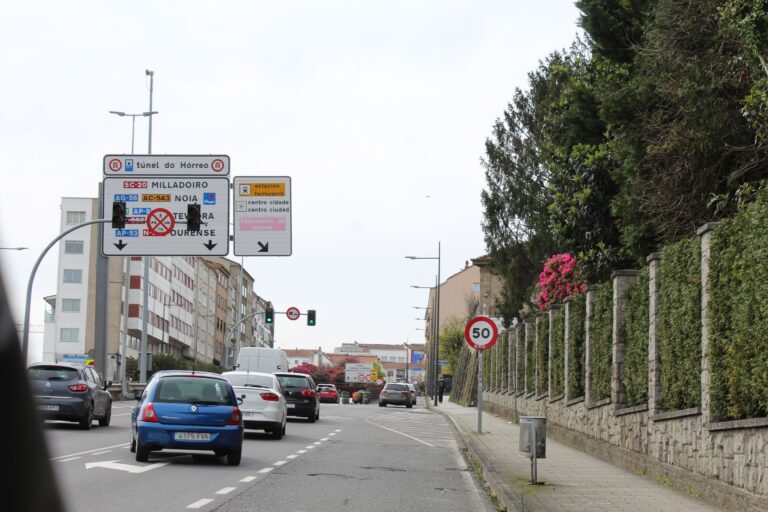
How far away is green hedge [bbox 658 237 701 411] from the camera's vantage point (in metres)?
14.5

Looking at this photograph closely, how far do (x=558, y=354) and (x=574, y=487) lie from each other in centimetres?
1447

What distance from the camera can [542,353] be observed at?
1273 inches

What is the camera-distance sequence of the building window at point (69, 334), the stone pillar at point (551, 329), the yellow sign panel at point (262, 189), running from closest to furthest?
the stone pillar at point (551, 329) → the yellow sign panel at point (262, 189) → the building window at point (69, 334)

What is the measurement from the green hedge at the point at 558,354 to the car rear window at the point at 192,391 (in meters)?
11.1

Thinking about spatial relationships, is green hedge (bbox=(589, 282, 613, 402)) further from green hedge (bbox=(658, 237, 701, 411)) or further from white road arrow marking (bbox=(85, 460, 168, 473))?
white road arrow marking (bbox=(85, 460, 168, 473))

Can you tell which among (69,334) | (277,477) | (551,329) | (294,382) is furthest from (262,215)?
(69,334)

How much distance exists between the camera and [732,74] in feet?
67.3

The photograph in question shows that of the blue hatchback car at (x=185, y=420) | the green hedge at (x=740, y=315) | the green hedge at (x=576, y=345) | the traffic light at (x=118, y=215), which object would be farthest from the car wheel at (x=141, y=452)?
the traffic light at (x=118, y=215)

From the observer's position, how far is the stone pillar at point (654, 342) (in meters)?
16.8

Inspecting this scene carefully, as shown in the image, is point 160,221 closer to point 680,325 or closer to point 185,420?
point 185,420

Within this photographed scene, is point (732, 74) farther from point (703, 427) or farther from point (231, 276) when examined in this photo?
point (231, 276)

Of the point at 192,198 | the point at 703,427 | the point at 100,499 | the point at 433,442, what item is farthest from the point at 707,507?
the point at 192,198

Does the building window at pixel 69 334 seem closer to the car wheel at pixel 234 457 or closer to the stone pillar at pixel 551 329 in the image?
the stone pillar at pixel 551 329

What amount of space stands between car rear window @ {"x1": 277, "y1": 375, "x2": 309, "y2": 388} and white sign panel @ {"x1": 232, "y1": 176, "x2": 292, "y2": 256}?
722 cm
